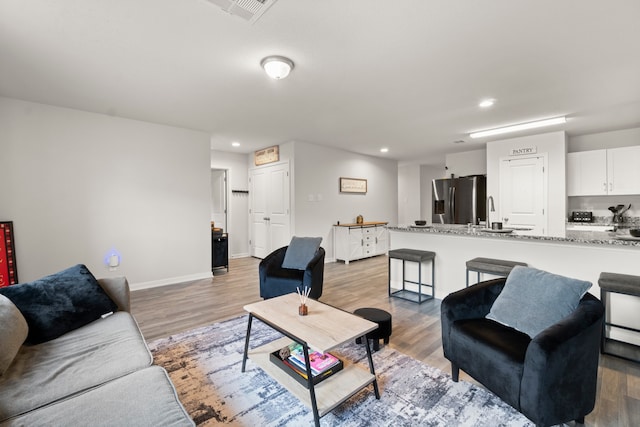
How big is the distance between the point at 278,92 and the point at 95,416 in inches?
120

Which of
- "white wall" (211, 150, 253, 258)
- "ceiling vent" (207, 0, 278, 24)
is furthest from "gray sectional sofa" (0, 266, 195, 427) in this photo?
"white wall" (211, 150, 253, 258)

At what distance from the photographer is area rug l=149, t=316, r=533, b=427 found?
5.50 ft

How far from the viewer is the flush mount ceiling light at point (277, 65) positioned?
2504 millimetres

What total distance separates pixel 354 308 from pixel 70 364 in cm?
260

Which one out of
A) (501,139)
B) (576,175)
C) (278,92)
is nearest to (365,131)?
(278,92)

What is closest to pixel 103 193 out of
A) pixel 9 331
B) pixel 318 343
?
pixel 9 331

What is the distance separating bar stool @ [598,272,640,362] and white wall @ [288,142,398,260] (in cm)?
433

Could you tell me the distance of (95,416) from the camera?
3.72 feet

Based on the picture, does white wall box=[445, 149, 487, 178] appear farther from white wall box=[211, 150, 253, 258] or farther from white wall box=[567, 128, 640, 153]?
white wall box=[211, 150, 253, 258]

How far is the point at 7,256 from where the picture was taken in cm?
331

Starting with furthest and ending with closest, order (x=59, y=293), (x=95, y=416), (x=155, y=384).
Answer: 1. (x=59, y=293)
2. (x=155, y=384)
3. (x=95, y=416)

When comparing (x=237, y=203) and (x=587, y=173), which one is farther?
(x=237, y=203)

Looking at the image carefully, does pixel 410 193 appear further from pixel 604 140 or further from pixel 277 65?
pixel 277 65

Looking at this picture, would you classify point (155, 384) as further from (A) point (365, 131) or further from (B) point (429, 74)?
(A) point (365, 131)
